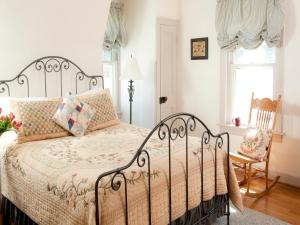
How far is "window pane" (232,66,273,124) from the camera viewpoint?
12.6 feet

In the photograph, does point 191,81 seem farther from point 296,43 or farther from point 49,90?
point 49,90

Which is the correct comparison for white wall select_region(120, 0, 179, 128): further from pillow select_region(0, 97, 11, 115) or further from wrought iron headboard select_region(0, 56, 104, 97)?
pillow select_region(0, 97, 11, 115)

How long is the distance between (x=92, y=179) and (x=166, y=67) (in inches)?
120

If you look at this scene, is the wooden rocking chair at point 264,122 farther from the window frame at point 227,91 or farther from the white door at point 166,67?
the white door at point 166,67

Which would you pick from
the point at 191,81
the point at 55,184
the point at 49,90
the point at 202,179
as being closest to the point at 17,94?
the point at 49,90

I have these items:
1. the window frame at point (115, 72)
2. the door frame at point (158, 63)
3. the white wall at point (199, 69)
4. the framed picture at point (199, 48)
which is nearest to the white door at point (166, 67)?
the door frame at point (158, 63)

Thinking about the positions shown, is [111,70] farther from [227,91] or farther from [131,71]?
[227,91]

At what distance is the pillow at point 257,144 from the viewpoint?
3.39 metres

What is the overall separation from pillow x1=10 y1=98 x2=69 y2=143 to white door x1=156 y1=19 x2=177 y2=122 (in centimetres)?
189

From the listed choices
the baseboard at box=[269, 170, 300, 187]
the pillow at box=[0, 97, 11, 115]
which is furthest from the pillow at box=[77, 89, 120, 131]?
the baseboard at box=[269, 170, 300, 187]

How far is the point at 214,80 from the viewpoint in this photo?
4.30 m

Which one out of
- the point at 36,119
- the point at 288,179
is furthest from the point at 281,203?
the point at 36,119

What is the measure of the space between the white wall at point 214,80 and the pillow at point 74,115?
6.38 ft

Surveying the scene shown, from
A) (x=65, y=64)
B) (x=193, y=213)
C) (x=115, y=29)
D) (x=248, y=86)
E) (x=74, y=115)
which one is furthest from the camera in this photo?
(x=115, y=29)
